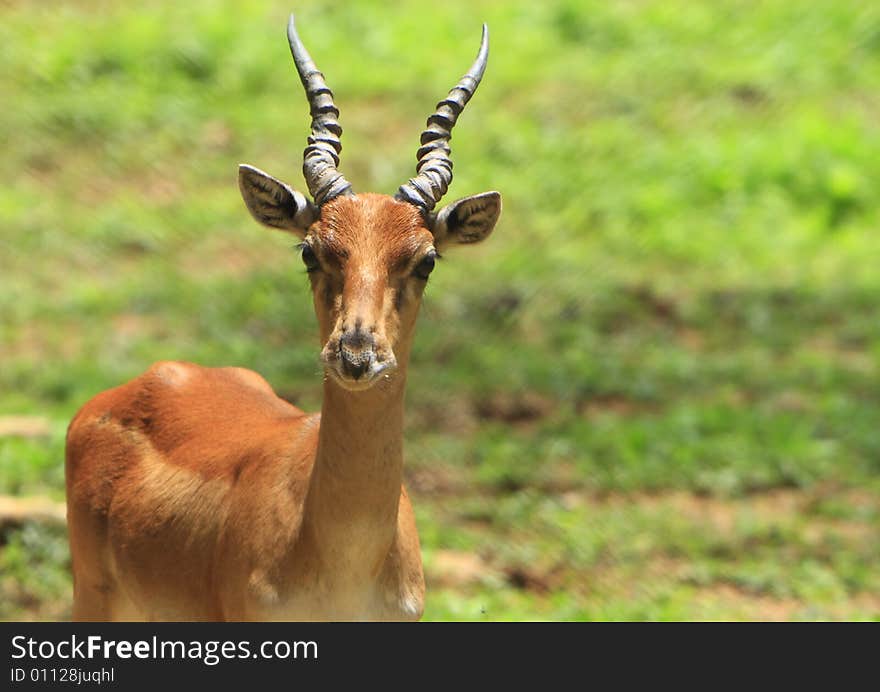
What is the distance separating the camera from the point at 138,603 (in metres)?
5.43

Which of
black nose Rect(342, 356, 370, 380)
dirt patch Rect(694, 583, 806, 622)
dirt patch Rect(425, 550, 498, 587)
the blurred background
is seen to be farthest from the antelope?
dirt patch Rect(694, 583, 806, 622)

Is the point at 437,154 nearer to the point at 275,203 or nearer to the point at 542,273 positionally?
the point at 275,203

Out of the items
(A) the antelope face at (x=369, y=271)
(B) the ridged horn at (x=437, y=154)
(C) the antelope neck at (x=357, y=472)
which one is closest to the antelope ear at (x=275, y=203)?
(A) the antelope face at (x=369, y=271)

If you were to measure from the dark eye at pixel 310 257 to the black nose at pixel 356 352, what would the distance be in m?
0.44

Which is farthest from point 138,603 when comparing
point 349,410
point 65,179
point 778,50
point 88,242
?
point 778,50

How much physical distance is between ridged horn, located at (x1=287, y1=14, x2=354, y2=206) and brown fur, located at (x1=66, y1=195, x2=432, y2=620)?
139 millimetres

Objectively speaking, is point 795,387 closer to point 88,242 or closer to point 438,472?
point 438,472

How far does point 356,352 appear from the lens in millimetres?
4289

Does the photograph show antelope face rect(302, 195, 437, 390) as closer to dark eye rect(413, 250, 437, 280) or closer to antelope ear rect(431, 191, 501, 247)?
dark eye rect(413, 250, 437, 280)

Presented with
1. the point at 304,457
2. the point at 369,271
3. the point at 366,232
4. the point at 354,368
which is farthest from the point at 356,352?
the point at 304,457

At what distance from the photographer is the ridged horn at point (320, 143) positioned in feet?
15.8

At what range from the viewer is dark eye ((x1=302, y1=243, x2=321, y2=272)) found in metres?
4.68

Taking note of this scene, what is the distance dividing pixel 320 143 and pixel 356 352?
3.21ft

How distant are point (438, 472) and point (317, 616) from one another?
387 cm
